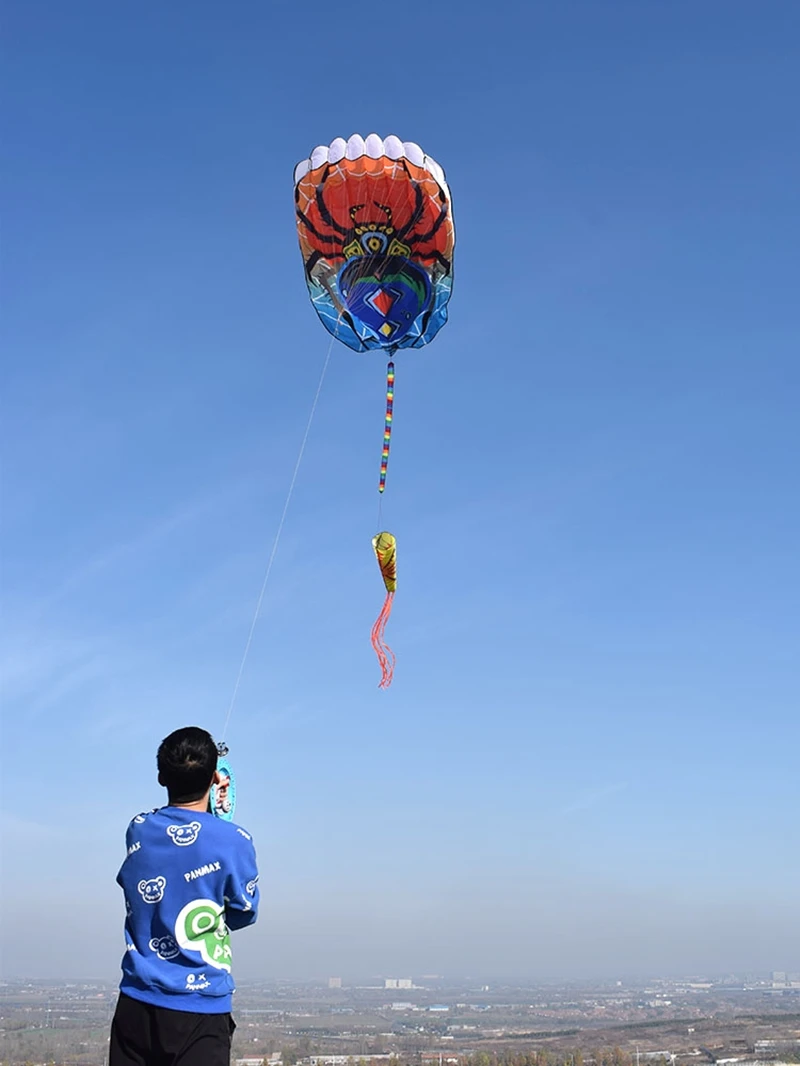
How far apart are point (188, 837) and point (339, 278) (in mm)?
9440

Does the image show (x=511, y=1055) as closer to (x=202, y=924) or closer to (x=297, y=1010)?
(x=297, y=1010)

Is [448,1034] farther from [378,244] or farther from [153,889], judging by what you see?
[153,889]

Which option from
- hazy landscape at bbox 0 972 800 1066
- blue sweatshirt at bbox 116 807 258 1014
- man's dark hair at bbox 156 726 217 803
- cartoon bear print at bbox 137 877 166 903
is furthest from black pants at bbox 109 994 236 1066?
hazy landscape at bbox 0 972 800 1066

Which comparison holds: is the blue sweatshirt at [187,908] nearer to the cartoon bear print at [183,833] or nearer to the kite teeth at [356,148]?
the cartoon bear print at [183,833]

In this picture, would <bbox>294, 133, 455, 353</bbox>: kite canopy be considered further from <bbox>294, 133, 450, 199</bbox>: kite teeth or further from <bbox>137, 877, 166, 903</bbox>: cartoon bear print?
<bbox>137, 877, 166, 903</bbox>: cartoon bear print

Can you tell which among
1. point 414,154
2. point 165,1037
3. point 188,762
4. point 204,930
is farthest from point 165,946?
point 414,154

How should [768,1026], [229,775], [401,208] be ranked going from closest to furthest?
[229,775] < [401,208] < [768,1026]

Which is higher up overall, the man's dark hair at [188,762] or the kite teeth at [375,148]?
the kite teeth at [375,148]

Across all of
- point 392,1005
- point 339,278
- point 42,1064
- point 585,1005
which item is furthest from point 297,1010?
point 339,278

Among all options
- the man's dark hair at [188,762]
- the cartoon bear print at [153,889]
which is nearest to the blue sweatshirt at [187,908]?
the cartoon bear print at [153,889]

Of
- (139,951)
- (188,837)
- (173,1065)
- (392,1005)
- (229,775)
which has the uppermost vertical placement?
(229,775)

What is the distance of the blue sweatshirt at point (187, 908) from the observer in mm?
2742

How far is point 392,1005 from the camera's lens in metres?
172

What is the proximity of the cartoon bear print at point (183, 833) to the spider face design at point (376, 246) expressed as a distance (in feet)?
28.7
